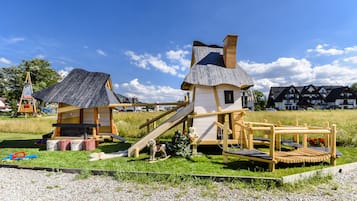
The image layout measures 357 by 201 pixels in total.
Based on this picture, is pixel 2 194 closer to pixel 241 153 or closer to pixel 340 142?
pixel 241 153

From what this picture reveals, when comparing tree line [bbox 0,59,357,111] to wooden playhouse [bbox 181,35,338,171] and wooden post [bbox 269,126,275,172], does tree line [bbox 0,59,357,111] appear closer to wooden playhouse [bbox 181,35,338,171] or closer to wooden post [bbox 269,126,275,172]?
wooden playhouse [bbox 181,35,338,171]

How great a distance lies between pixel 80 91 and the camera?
10453mm

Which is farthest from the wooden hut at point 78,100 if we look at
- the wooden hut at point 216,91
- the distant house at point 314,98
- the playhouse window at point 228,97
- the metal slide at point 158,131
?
the distant house at point 314,98

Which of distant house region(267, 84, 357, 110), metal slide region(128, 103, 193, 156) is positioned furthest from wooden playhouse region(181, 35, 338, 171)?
distant house region(267, 84, 357, 110)

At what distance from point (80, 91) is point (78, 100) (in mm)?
789

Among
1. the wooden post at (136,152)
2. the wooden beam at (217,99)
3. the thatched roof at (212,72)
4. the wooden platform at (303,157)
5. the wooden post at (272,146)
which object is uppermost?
the thatched roof at (212,72)

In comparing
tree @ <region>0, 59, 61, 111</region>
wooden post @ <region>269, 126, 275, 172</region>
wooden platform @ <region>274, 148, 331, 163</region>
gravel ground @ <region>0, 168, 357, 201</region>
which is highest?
tree @ <region>0, 59, 61, 111</region>

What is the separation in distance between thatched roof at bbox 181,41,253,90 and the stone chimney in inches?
8.8

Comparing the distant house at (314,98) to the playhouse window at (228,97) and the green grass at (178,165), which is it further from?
the playhouse window at (228,97)

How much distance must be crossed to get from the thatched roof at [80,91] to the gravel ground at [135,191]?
4838mm

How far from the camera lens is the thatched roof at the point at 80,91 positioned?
9.80 metres

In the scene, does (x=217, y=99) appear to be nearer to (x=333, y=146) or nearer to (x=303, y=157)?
(x=303, y=157)

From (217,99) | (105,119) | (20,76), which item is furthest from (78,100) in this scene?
(20,76)

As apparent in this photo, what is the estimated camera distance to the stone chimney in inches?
343
